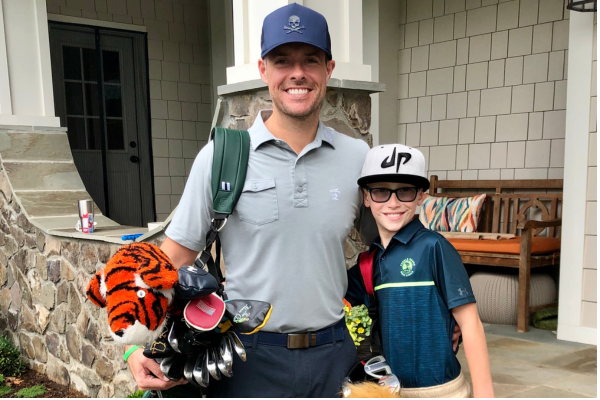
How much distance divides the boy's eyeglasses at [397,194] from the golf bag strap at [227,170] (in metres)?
0.37

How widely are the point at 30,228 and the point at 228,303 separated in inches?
150

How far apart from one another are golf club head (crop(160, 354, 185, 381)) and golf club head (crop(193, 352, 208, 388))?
0.18ft

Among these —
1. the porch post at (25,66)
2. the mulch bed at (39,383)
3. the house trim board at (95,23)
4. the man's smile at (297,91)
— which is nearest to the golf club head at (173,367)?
the man's smile at (297,91)

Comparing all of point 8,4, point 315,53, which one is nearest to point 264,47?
point 315,53

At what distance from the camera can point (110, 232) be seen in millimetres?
4023

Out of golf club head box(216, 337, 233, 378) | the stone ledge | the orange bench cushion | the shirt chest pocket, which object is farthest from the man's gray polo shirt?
the orange bench cushion

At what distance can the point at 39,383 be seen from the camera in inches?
176

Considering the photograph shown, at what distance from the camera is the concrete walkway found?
134 inches

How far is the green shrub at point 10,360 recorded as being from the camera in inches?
183

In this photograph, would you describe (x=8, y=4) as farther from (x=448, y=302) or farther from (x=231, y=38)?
(x=448, y=302)

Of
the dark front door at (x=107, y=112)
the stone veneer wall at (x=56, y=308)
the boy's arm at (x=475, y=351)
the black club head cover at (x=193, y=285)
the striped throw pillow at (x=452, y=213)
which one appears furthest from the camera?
the dark front door at (x=107, y=112)

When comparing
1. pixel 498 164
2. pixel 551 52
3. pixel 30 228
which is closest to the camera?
pixel 30 228

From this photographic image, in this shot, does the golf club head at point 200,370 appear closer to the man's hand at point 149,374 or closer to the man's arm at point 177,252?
the man's hand at point 149,374

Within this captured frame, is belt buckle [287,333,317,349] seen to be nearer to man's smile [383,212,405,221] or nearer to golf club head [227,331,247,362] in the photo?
golf club head [227,331,247,362]
